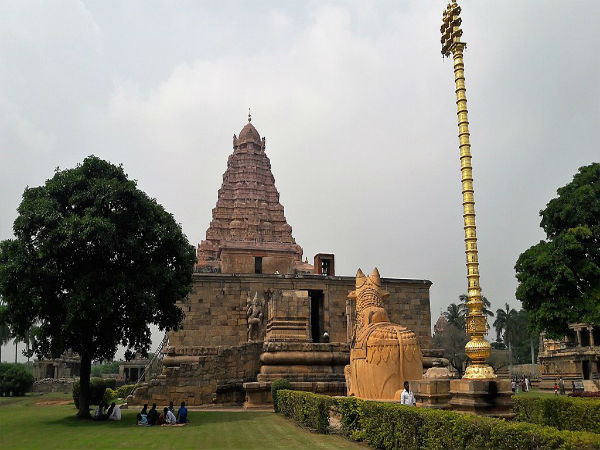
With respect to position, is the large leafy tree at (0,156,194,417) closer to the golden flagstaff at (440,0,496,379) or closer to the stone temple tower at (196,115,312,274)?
the golden flagstaff at (440,0,496,379)

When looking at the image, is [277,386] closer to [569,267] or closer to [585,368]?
[569,267]

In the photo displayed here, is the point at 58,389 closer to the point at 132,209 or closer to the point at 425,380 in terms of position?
the point at 132,209

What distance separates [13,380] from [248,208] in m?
29.8

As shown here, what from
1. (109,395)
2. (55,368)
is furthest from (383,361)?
(55,368)

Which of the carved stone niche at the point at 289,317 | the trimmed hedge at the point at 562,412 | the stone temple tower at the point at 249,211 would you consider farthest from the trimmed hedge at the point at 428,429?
the stone temple tower at the point at 249,211

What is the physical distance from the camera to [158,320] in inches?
682

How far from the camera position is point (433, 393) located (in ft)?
35.9

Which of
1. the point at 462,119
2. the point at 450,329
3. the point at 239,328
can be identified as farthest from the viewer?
the point at 450,329

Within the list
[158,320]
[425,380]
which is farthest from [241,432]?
[158,320]

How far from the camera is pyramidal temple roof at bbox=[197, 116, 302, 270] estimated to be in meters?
56.8

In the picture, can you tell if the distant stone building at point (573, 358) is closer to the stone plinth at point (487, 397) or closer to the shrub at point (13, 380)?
the stone plinth at point (487, 397)

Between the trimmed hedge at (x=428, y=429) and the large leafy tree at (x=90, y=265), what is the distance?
6532 mm

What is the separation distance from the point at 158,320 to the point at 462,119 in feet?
38.5

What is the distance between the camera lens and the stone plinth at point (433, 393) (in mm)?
10906
